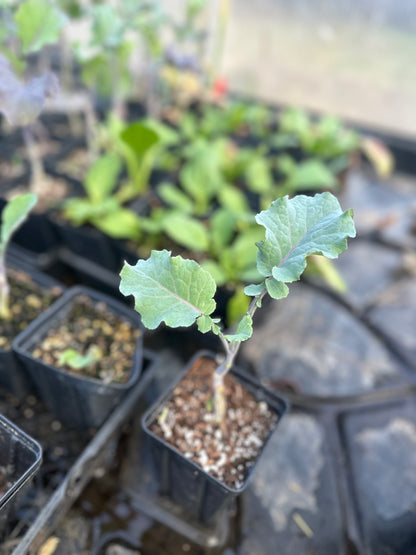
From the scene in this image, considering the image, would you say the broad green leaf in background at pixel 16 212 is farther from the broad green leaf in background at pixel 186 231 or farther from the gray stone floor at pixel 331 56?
the gray stone floor at pixel 331 56

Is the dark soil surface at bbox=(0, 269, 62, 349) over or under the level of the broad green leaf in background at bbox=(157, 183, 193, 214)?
under

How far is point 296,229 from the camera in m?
0.62

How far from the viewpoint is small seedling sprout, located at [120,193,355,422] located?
0.59m

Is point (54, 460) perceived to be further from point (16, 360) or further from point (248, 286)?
point (248, 286)

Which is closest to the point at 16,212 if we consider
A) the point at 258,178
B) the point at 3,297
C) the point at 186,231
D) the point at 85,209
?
the point at 3,297

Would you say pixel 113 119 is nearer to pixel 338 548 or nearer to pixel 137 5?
pixel 137 5

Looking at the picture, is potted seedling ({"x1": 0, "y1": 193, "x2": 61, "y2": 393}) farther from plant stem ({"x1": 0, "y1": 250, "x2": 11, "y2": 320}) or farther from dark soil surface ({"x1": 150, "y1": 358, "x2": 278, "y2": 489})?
dark soil surface ({"x1": 150, "y1": 358, "x2": 278, "y2": 489})

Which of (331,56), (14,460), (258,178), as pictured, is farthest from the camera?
(331,56)

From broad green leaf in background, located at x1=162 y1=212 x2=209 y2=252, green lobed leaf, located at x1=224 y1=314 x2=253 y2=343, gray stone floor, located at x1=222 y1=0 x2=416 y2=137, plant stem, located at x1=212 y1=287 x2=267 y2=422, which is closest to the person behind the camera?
green lobed leaf, located at x1=224 y1=314 x2=253 y2=343

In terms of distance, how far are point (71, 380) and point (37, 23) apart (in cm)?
86

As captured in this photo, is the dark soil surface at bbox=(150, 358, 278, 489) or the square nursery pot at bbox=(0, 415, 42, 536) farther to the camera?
the dark soil surface at bbox=(150, 358, 278, 489)

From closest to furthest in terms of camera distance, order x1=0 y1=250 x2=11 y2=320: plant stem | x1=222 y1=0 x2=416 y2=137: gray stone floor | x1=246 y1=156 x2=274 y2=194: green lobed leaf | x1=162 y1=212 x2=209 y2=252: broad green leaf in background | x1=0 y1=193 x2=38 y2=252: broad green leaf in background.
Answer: x1=0 y1=193 x2=38 y2=252: broad green leaf in background, x1=0 y1=250 x2=11 y2=320: plant stem, x1=162 y1=212 x2=209 y2=252: broad green leaf in background, x1=246 y1=156 x2=274 y2=194: green lobed leaf, x1=222 y1=0 x2=416 y2=137: gray stone floor

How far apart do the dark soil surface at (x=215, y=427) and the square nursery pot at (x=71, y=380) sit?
0.37 ft

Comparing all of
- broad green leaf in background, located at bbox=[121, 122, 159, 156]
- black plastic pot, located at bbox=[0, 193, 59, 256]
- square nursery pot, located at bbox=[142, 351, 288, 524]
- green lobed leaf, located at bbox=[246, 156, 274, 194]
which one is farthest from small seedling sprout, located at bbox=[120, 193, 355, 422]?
green lobed leaf, located at bbox=[246, 156, 274, 194]
